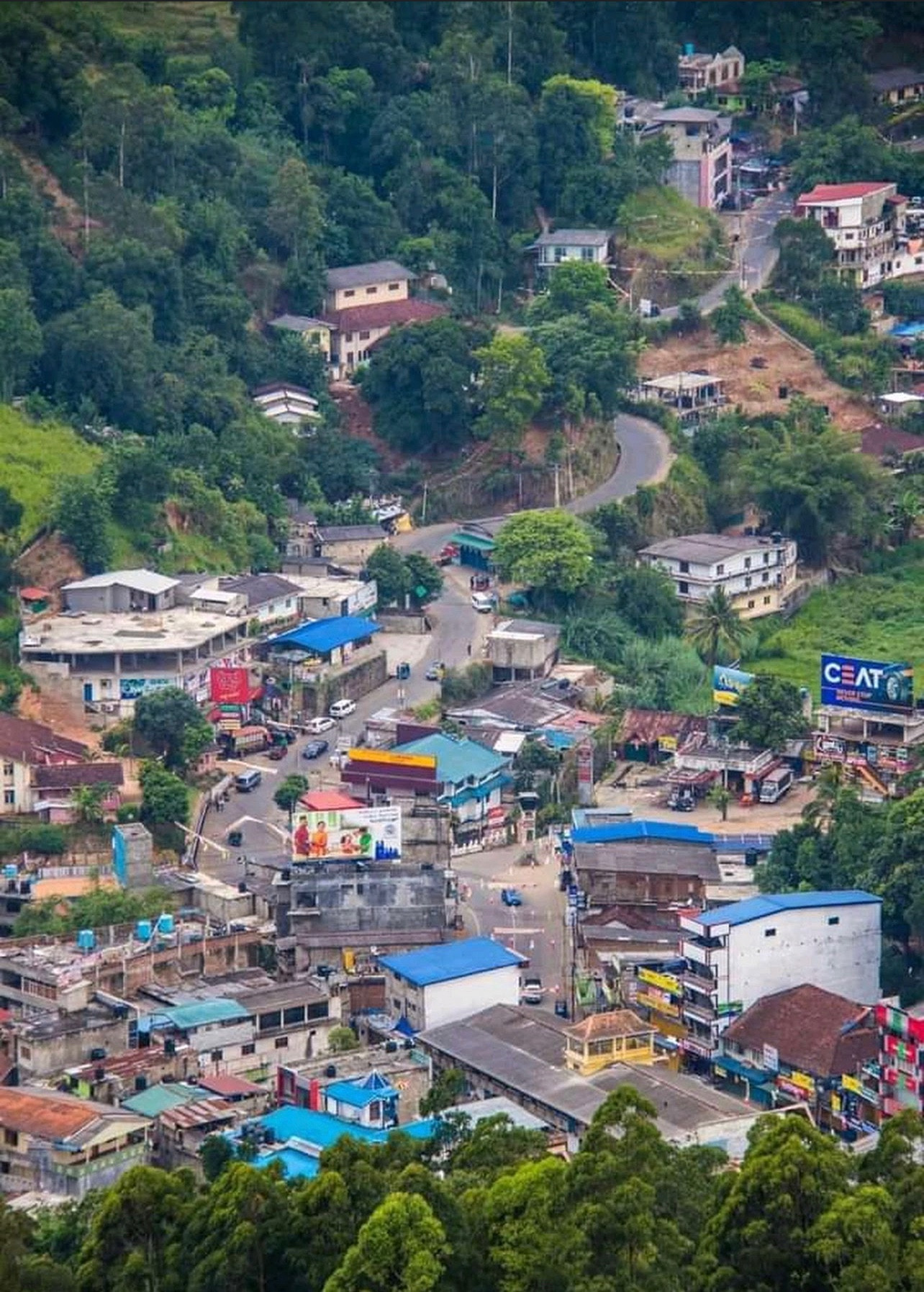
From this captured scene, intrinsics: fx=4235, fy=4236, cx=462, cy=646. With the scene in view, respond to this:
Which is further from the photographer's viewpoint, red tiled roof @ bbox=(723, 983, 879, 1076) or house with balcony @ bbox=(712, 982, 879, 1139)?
red tiled roof @ bbox=(723, 983, 879, 1076)

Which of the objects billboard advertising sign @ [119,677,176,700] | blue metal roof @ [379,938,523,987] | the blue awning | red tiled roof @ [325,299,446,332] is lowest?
the blue awning

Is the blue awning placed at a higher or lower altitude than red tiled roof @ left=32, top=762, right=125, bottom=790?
lower

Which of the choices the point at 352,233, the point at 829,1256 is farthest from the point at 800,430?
the point at 829,1256

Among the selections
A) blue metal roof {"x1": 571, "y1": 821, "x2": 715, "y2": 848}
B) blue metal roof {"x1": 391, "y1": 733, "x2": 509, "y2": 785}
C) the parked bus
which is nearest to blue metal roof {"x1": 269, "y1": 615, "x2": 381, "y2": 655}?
blue metal roof {"x1": 391, "y1": 733, "x2": 509, "y2": 785}

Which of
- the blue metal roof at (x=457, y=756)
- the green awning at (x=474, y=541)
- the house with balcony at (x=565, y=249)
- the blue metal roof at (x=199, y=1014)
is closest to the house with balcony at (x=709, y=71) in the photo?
the house with balcony at (x=565, y=249)

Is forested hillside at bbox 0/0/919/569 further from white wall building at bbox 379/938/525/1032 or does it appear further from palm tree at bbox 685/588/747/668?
white wall building at bbox 379/938/525/1032

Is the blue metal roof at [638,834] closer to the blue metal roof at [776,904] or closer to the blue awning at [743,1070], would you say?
the blue metal roof at [776,904]

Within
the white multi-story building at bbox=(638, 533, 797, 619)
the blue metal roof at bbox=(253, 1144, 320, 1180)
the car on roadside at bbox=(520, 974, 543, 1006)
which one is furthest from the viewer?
the white multi-story building at bbox=(638, 533, 797, 619)
